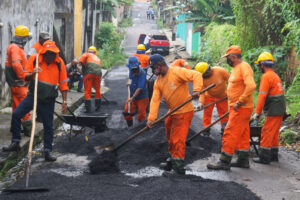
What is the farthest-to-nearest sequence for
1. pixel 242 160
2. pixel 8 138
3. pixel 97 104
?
1. pixel 97 104
2. pixel 8 138
3. pixel 242 160

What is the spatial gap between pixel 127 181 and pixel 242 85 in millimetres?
2371

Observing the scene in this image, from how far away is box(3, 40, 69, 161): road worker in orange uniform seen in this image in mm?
6395

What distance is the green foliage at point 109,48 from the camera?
24703 millimetres

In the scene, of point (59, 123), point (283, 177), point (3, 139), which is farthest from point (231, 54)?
point (59, 123)

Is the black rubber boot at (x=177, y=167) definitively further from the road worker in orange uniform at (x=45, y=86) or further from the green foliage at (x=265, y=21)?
the green foliage at (x=265, y=21)

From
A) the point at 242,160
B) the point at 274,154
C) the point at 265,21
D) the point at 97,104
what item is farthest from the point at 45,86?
the point at 265,21

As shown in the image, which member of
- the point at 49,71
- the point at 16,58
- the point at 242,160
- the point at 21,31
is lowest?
the point at 242,160

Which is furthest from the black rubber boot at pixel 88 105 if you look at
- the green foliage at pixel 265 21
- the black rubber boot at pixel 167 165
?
the green foliage at pixel 265 21

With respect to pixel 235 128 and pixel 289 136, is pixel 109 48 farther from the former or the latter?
pixel 235 128

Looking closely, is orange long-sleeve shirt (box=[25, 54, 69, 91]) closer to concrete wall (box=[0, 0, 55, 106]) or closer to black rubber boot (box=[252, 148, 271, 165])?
black rubber boot (box=[252, 148, 271, 165])

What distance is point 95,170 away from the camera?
6.10 meters

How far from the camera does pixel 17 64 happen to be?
732cm

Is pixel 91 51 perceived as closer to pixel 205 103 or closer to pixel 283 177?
pixel 205 103

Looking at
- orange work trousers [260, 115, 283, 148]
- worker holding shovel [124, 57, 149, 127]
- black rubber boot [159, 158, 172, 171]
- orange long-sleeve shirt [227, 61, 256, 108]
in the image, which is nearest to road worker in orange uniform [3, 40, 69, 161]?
black rubber boot [159, 158, 172, 171]
